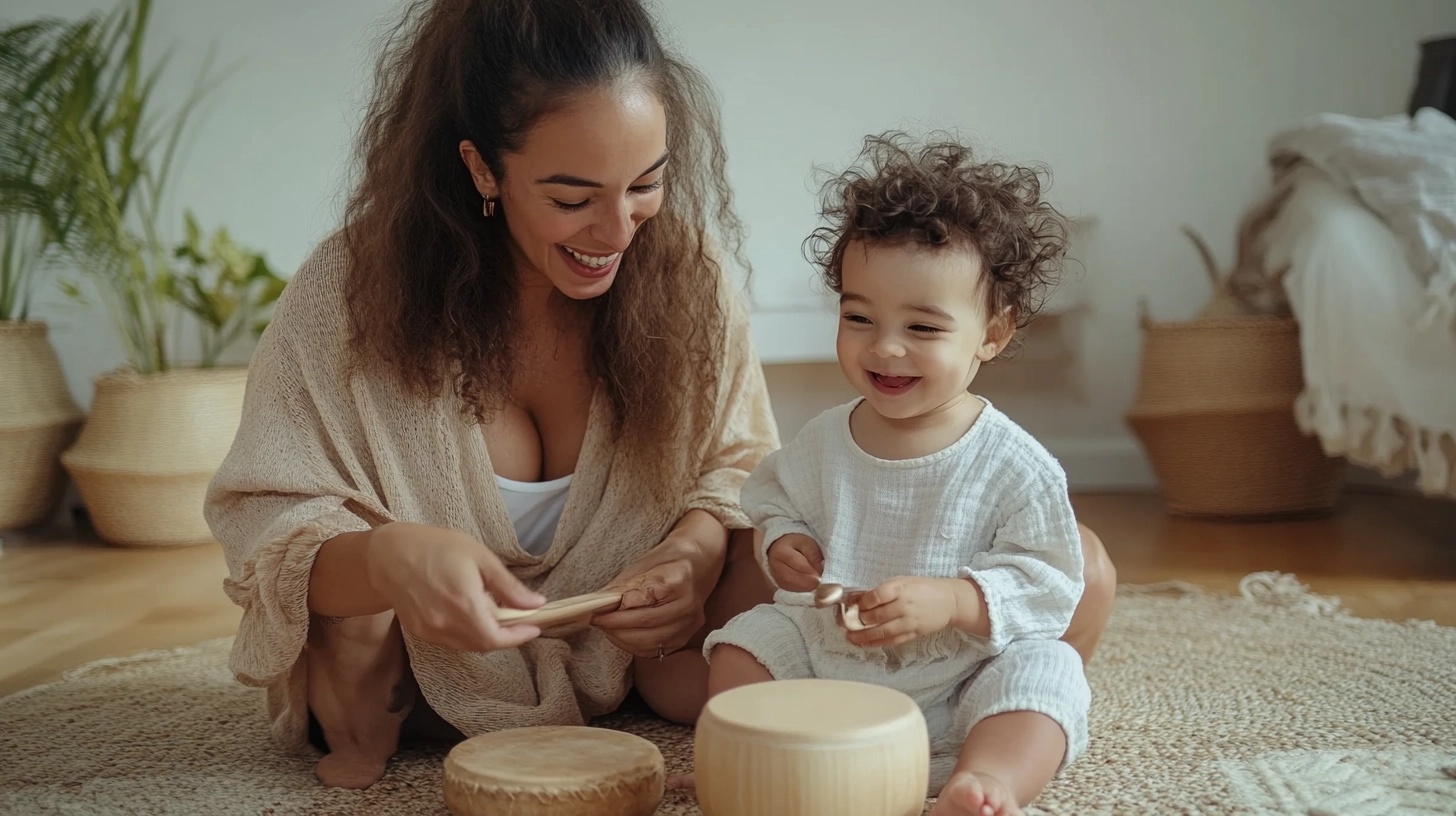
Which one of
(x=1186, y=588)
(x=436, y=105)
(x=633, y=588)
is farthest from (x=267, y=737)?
(x=1186, y=588)

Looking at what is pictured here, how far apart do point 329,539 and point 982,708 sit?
559mm

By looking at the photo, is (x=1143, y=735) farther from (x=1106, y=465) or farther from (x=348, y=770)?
(x=1106, y=465)

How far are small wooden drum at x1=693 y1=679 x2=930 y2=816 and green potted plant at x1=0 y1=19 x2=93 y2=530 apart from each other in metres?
2.17

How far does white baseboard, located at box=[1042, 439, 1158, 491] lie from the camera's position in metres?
3.07

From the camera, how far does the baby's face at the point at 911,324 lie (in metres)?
1.11

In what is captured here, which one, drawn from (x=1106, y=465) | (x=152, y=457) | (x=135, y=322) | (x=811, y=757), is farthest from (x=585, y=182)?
(x=1106, y=465)

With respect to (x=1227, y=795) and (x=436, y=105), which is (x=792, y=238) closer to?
(x=436, y=105)

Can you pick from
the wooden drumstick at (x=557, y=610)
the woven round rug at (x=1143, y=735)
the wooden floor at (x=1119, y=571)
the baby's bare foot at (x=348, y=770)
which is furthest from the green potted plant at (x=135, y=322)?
the wooden drumstick at (x=557, y=610)

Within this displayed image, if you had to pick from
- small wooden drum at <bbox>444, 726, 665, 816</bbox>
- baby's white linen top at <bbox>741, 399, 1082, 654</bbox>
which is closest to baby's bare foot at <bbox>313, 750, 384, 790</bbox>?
small wooden drum at <bbox>444, 726, 665, 816</bbox>

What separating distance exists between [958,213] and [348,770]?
73 centimetres

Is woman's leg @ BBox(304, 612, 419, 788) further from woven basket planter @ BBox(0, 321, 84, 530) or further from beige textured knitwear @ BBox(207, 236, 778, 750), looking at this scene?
woven basket planter @ BBox(0, 321, 84, 530)

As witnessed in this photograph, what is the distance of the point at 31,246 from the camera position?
2918mm

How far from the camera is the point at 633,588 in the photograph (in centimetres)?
122

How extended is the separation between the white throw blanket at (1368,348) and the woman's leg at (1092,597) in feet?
3.51
